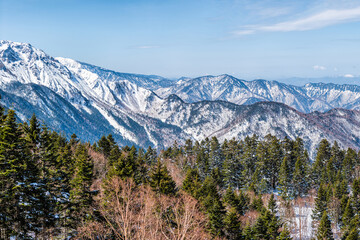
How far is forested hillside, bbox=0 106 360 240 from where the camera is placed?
2711 centimetres

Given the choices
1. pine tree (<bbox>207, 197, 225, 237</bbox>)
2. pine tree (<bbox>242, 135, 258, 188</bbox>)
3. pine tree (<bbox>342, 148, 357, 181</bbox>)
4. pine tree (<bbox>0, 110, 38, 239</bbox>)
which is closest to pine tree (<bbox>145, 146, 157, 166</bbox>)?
pine tree (<bbox>242, 135, 258, 188</bbox>)

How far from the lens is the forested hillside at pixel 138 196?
2711cm

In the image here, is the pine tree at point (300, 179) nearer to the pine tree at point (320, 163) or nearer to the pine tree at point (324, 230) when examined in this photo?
the pine tree at point (320, 163)

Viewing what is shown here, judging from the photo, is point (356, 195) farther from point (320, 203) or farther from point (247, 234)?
point (247, 234)

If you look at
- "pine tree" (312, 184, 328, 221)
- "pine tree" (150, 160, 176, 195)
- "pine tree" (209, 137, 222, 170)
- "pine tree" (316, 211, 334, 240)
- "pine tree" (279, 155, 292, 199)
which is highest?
"pine tree" (209, 137, 222, 170)

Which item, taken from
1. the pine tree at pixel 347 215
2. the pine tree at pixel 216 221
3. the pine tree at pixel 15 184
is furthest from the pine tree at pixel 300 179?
the pine tree at pixel 15 184

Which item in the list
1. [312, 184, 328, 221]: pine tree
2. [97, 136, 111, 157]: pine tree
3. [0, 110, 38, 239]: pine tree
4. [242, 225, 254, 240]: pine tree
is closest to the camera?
[0, 110, 38, 239]: pine tree

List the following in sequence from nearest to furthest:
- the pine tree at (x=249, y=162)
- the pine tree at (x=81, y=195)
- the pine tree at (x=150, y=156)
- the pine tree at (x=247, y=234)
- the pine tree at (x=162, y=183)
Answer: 1. the pine tree at (x=81, y=195)
2. the pine tree at (x=162, y=183)
3. the pine tree at (x=247, y=234)
4. the pine tree at (x=249, y=162)
5. the pine tree at (x=150, y=156)

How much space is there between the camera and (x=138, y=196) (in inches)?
1480

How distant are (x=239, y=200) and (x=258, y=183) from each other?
27.8 metres

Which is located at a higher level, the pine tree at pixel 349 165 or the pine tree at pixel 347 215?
the pine tree at pixel 349 165

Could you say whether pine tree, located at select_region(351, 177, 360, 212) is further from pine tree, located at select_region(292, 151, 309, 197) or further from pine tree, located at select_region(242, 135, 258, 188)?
pine tree, located at select_region(242, 135, 258, 188)

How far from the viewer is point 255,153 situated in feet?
310

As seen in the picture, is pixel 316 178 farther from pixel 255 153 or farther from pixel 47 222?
pixel 47 222
